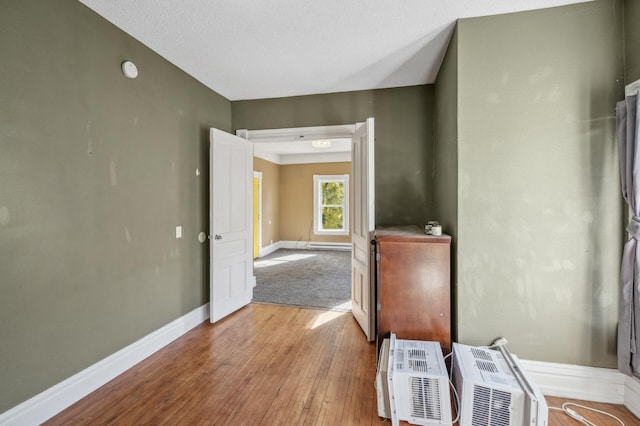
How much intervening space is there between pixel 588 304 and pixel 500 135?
1313mm

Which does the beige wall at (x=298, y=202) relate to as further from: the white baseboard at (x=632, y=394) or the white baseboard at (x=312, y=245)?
the white baseboard at (x=632, y=394)

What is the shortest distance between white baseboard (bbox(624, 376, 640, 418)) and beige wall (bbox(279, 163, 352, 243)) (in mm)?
6244

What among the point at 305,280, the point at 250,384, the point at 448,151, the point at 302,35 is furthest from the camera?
the point at 305,280

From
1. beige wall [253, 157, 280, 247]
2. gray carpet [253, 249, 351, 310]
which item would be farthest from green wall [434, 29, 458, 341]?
beige wall [253, 157, 280, 247]

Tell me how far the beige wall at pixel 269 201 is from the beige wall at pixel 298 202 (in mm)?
195

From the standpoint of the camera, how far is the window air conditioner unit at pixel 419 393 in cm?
164

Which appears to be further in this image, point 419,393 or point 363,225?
point 363,225

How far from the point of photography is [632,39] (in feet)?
6.03

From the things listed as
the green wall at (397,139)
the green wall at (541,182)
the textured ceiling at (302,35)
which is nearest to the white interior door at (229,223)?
the textured ceiling at (302,35)

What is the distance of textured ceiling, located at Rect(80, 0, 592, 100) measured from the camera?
1.96 metres

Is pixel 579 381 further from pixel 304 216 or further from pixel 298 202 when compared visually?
pixel 298 202

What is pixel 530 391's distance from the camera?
1.49 m

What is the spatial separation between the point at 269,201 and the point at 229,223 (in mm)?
4350

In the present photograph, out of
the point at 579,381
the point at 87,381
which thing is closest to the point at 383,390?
the point at 579,381
